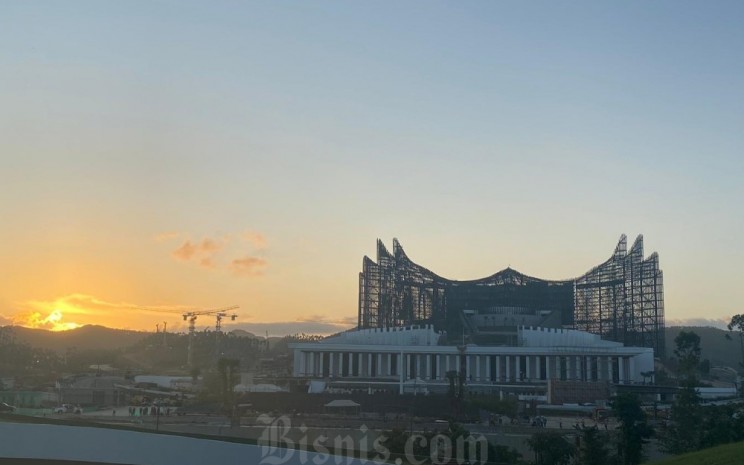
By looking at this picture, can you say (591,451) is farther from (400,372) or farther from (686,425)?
(400,372)

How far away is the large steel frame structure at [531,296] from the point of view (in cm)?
10775

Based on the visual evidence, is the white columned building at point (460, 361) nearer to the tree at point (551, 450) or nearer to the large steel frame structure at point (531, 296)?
the large steel frame structure at point (531, 296)

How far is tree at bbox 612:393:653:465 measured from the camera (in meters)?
33.9

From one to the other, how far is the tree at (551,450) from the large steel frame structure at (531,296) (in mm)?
76417

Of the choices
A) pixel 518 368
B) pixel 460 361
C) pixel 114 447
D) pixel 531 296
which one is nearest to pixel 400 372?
pixel 460 361

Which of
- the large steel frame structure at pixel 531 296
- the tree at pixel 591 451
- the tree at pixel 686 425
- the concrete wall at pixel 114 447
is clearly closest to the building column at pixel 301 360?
the large steel frame structure at pixel 531 296

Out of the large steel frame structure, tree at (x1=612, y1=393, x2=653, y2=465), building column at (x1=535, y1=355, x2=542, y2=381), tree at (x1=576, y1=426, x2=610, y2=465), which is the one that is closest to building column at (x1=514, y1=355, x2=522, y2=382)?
building column at (x1=535, y1=355, x2=542, y2=381)

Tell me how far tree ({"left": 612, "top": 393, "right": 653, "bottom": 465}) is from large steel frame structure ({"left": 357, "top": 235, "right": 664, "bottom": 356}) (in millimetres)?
74531

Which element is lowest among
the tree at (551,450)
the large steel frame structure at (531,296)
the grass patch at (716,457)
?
the tree at (551,450)

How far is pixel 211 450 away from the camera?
99.3 feet

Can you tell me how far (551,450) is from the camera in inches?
1336

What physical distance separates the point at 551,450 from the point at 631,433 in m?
3.71

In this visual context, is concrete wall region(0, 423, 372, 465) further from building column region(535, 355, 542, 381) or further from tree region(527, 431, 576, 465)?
building column region(535, 355, 542, 381)

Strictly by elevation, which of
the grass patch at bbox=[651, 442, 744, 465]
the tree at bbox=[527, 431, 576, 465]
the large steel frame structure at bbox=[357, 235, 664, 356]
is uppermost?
the large steel frame structure at bbox=[357, 235, 664, 356]
